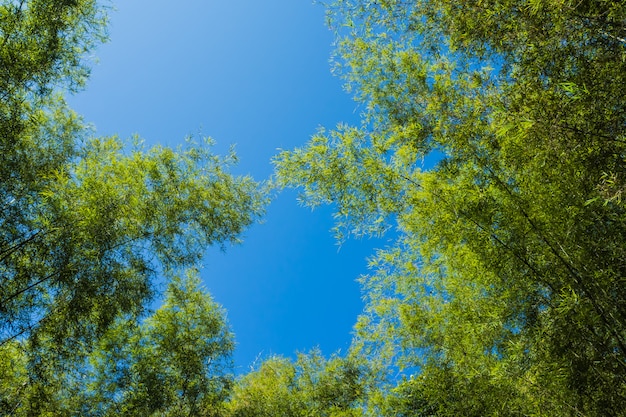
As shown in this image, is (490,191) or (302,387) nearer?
(490,191)

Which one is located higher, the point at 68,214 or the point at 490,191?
the point at 68,214

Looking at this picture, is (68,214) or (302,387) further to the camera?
(302,387)

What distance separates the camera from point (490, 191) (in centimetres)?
380

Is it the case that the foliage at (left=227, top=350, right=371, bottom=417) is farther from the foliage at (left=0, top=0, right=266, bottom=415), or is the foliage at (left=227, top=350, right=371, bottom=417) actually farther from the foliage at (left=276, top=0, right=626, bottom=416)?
the foliage at (left=0, top=0, right=266, bottom=415)

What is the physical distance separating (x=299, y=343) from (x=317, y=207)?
5.98m

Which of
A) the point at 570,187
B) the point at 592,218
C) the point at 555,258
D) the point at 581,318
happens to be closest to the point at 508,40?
the point at 570,187

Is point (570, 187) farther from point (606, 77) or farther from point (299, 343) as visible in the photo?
point (299, 343)

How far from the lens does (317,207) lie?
4.95m

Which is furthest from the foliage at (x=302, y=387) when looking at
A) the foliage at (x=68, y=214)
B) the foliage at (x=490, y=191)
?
the foliage at (x=68, y=214)

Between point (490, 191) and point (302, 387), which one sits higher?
point (302, 387)

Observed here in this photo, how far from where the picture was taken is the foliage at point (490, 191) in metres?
2.39

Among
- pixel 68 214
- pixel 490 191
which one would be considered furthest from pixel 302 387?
pixel 490 191

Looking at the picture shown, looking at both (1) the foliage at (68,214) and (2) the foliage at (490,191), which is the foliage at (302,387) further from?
(1) the foliage at (68,214)

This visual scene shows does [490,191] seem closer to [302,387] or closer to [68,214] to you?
[68,214]
